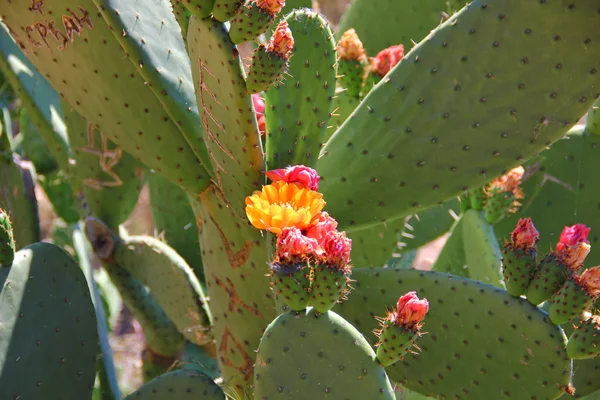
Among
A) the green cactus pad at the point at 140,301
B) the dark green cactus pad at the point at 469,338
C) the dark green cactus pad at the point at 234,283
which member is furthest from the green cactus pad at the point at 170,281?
the dark green cactus pad at the point at 469,338

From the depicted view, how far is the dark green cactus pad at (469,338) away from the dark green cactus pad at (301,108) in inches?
13.7

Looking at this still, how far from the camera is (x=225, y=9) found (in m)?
1.63

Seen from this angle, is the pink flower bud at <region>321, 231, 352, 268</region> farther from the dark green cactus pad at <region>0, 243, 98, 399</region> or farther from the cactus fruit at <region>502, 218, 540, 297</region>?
the dark green cactus pad at <region>0, 243, 98, 399</region>

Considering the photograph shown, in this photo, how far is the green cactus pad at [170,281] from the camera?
8.30 feet

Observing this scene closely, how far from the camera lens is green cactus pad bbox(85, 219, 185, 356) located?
265 centimetres

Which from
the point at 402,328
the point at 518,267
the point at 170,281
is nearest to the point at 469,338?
the point at 518,267

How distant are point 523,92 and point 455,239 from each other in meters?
0.87

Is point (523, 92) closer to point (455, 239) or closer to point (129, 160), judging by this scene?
point (455, 239)

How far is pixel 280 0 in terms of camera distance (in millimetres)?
1638

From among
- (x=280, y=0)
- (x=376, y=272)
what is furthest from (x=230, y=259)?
(x=280, y=0)

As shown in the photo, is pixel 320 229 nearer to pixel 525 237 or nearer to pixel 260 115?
pixel 525 237

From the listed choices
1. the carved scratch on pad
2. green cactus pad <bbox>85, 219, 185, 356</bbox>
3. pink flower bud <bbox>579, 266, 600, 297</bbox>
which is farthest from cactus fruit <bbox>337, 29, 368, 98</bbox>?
pink flower bud <bbox>579, 266, 600, 297</bbox>

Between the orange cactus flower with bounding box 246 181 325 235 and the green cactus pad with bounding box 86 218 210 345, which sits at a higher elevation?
the orange cactus flower with bounding box 246 181 325 235

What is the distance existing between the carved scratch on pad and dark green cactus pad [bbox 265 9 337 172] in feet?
2.97
